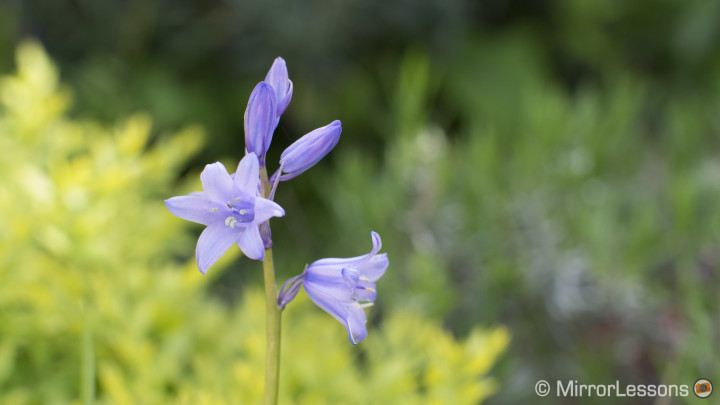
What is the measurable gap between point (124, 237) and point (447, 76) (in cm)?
195

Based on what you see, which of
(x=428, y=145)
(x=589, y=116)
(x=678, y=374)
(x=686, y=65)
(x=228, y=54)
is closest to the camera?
(x=678, y=374)

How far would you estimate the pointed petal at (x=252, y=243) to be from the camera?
62 centimetres

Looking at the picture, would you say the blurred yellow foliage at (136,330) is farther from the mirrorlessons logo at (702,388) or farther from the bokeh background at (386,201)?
the mirrorlessons logo at (702,388)

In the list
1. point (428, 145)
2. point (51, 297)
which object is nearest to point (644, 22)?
point (428, 145)

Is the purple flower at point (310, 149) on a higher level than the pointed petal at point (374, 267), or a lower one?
higher

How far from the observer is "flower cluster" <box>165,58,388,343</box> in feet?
2.12

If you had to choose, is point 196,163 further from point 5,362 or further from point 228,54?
point 5,362

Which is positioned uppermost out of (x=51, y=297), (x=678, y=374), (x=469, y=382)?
(x=51, y=297)

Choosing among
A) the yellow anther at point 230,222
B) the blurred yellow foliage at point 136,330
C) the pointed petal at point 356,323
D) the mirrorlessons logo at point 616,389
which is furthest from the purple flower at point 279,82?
the mirrorlessons logo at point 616,389

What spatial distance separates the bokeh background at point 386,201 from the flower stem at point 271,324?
26 cm

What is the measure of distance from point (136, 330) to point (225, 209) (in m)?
0.68

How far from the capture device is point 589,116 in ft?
5.88

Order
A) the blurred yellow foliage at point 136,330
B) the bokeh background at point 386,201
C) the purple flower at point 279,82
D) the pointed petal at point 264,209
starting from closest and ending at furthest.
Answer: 1. the pointed petal at point 264,209
2. the purple flower at point 279,82
3. the blurred yellow foliage at point 136,330
4. the bokeh background at point 386,201

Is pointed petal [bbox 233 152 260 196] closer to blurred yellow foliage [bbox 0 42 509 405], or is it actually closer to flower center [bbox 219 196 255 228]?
flower center [bbox 219 196 255 228]
